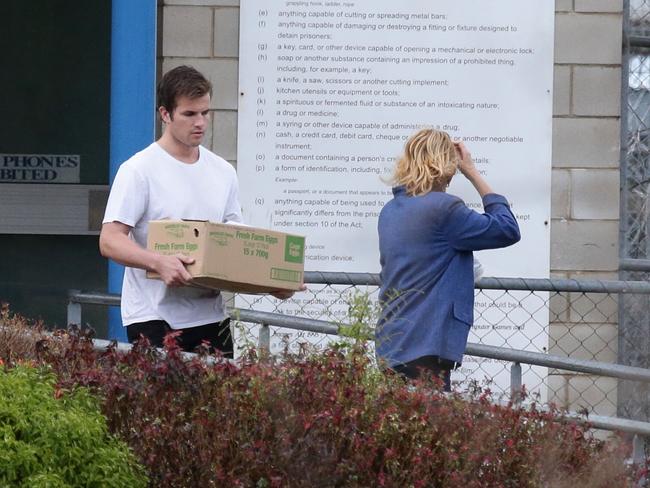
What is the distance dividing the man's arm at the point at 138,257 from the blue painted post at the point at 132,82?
6.60ft

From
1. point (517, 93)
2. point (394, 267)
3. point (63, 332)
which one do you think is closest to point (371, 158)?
point (517, 93)

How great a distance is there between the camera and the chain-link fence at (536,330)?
7.66 m

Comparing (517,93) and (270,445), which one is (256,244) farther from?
(517,93)

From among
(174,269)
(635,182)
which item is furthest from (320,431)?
(635,182)

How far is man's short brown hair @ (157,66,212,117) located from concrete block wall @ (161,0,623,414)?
2331 mm


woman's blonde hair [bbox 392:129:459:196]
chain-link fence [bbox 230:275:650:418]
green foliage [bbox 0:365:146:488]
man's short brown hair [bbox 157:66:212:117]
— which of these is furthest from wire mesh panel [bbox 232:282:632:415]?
green foliage [bbox 0:365:146:488]

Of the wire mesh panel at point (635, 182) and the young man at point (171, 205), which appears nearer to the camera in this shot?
the young man at point (171, 205)

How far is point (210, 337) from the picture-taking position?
5.46 metres

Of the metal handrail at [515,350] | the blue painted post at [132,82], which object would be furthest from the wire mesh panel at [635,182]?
the blue painted post at [132,82]

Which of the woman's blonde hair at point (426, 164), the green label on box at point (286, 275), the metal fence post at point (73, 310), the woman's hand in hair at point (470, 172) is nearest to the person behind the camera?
→ the green label on box at point (286, 275)

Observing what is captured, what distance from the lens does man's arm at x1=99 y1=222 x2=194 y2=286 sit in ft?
16.6

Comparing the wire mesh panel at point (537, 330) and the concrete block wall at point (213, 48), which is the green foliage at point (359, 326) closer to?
the wire mesh panel at point (537, 330)

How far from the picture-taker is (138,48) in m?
7.33

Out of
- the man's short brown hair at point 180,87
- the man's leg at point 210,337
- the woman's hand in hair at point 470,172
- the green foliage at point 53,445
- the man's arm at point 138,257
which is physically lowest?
the green foliage at point 53,445
